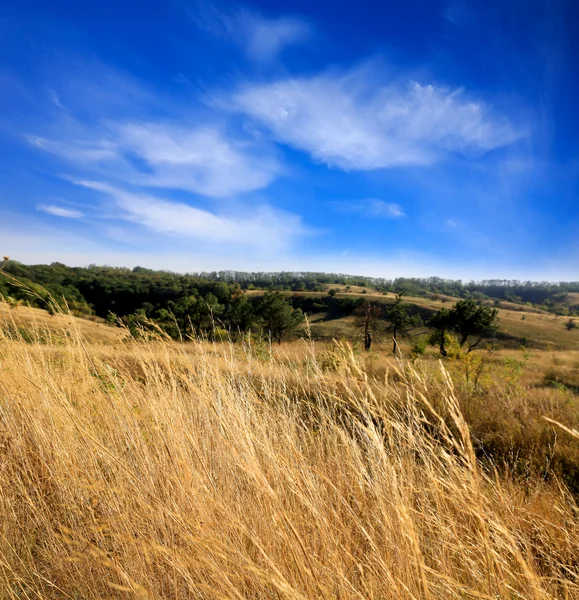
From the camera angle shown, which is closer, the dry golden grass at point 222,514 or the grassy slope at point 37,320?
the dry golden grass at point 222,514

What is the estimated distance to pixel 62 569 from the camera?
1495 mm

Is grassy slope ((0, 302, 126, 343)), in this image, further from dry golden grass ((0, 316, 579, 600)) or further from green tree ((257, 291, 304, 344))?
green tree ((257, 291, 304, 344))

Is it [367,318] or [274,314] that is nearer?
[367,318]

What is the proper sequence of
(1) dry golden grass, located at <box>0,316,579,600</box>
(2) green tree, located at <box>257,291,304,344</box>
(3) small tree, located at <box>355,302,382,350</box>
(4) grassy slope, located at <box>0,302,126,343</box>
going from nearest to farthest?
(1) dry golden grass, located at <box>0,316,579,600</box> < (4) grassy slope, located at <box>0,302,126,343</box> < (3) small tree, located at <box>355,302,382,350</box> < (2) green tree, located at <box>257,291,304,344</box>

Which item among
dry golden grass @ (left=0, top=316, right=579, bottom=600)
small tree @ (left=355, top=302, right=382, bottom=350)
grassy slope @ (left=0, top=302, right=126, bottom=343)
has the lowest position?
small tree @ (left=355, top=302, right=382, bottom=350)

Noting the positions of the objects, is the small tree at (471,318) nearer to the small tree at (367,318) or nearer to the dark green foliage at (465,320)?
the dark green foliage at (465,320)

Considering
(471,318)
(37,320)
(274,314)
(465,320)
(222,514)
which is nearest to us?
(222,514)

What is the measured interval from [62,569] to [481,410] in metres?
6.25

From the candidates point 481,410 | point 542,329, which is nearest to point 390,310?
point 481,410

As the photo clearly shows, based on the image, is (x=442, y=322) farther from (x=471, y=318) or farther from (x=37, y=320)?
(x=37, y=320)

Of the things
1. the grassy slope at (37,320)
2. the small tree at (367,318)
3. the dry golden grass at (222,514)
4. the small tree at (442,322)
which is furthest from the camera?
the small tree at (367,318)

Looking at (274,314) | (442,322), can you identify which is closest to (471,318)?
(442,322)

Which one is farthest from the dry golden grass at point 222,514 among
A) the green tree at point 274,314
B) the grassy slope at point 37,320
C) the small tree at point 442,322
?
the green tree at point 274,314

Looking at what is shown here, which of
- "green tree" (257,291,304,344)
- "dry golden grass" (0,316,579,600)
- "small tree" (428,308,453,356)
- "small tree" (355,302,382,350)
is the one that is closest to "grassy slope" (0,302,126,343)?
"dry golden grass" (0,316,579,600)
